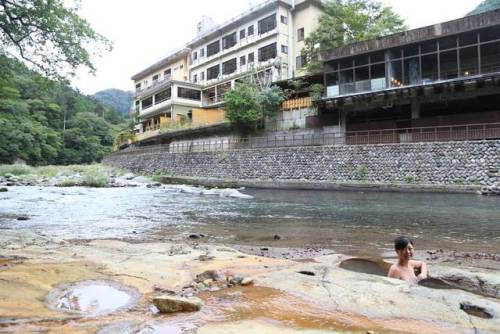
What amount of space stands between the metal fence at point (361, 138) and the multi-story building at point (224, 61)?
21.1 feet

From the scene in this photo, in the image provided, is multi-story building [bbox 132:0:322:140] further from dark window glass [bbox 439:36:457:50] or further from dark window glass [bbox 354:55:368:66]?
dark window glass [bbox 439:36:457:50]

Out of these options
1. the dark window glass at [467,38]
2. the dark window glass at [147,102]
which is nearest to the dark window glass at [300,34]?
the dark window glass at [467,38]

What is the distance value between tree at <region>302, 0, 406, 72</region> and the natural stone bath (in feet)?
80.6

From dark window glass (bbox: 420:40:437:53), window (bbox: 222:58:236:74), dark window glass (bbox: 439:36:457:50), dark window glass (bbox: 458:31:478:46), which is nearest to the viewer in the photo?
dark window glass (bbox: 458:31:478:46)

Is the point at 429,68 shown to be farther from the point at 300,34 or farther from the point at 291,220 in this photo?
the point at 291,220

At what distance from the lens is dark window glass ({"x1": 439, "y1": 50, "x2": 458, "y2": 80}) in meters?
27.7

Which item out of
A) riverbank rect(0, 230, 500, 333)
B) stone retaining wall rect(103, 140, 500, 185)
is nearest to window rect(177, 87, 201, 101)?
stone retaining wall rect(103, 140, 500, 185)

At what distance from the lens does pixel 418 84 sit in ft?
83.3

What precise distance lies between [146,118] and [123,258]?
175 ft

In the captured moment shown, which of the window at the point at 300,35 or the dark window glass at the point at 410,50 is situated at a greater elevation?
the window at the point at 300,35

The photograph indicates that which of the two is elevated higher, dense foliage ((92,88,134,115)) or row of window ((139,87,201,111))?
dense foliage ((92,88,134,115))

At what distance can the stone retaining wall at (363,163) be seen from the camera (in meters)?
21.2

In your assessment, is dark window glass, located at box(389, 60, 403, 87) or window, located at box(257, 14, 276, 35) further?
window, located at box(257, 14, 276, 35)

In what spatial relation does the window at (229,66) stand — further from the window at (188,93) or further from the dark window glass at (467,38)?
the dark window glass at (467,38)
